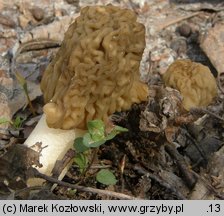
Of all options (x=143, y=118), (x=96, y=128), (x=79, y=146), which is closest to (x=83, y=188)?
(x=79, y=146)

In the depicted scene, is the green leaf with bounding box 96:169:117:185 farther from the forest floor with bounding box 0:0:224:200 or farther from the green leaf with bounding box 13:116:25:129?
the green leaf with bounding box 13:116:25:129

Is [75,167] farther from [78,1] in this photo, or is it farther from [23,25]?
[78,1]

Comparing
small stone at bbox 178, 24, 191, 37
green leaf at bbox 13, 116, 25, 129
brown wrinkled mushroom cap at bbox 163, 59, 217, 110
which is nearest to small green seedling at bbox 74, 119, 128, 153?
green leaf at bbox 13, 116, 25, 129

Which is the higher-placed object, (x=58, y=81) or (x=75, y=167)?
(x=58, y=81)

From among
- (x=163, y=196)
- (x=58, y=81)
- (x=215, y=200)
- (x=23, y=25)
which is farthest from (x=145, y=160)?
(x=23, y=25)

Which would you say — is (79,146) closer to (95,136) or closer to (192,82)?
(95,136)

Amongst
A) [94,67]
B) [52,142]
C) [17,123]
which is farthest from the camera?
[17,123]
